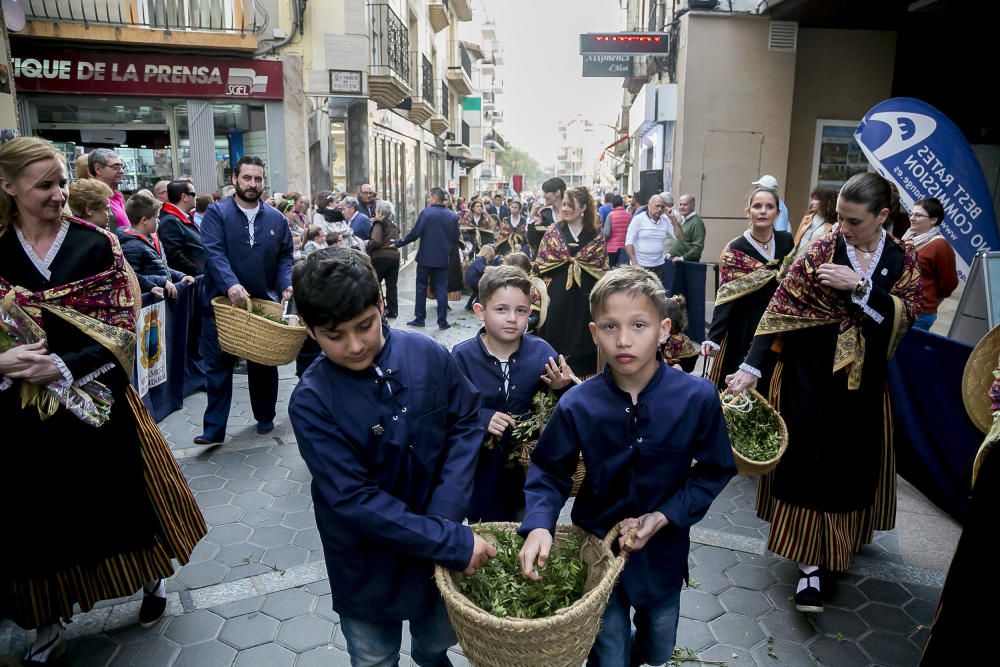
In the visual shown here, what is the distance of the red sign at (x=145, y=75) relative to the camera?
13828 mm

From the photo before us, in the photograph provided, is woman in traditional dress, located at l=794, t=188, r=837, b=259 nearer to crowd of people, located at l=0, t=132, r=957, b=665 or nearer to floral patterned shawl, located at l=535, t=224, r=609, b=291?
crowd of people, located at l=0, t=132, r=957, b=665

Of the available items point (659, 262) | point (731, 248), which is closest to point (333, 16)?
point (659, 262)

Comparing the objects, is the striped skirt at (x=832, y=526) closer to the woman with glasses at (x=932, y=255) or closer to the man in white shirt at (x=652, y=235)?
the woman with glasses at (x=932, y=255)

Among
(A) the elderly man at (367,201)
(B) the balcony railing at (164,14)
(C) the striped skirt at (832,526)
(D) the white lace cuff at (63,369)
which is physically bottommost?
(C) the striped skirt at (832,526)

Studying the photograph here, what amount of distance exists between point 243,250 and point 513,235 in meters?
9.27

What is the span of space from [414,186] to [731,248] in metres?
21.6

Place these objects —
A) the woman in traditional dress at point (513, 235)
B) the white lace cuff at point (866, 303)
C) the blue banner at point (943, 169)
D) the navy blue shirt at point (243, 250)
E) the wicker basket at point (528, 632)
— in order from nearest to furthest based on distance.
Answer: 1. the wicker basket at point (528, 632)
2. the white lace cuff at point (866, 303)
3. the navy blue shirt at point (243, 250)
4. the blue banner at point (943, 169)
5. the woman in traditional dress at point (513, 235)

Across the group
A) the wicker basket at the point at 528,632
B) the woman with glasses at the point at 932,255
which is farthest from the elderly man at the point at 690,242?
the wicker basket at the point at 528,632

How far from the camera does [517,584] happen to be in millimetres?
2178

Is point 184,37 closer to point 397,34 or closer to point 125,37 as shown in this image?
point 125,37

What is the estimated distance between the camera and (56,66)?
45.5 ft

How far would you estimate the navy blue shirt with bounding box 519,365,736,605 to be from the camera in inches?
92.0

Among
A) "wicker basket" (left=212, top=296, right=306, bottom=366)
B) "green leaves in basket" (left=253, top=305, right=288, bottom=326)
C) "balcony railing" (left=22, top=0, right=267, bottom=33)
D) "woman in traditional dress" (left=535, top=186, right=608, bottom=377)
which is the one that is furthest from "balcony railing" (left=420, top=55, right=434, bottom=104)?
"wicker basket" (left=212, top=296, right=306, bottom=366)

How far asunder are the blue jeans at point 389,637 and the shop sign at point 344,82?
13916 mm
